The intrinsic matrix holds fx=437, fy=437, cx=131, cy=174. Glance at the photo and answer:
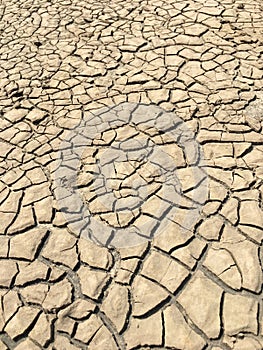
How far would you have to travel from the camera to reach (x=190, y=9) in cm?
438

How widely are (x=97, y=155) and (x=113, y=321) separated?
121 cm

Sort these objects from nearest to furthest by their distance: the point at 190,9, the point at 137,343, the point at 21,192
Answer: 1. the point at 137,343
2. the point at 21,192
3. the point at 190,9

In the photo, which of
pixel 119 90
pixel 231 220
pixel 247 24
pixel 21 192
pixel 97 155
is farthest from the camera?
pixel 247 24

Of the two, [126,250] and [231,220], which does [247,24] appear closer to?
[231,220]

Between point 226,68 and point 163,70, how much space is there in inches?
19.9

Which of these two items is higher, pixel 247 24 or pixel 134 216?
pixel 247 24

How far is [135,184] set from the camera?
2.69 meters

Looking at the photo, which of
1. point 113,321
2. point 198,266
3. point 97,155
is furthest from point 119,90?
point 113,321

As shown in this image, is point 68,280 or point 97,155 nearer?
point 68,280

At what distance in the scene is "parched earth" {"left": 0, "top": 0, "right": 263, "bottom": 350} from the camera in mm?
2049

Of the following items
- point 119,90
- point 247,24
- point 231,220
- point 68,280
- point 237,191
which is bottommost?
point 68,280

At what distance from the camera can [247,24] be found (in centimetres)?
405

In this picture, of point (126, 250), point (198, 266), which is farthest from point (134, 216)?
point (198, 266)

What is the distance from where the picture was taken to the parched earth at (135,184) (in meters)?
2.05
